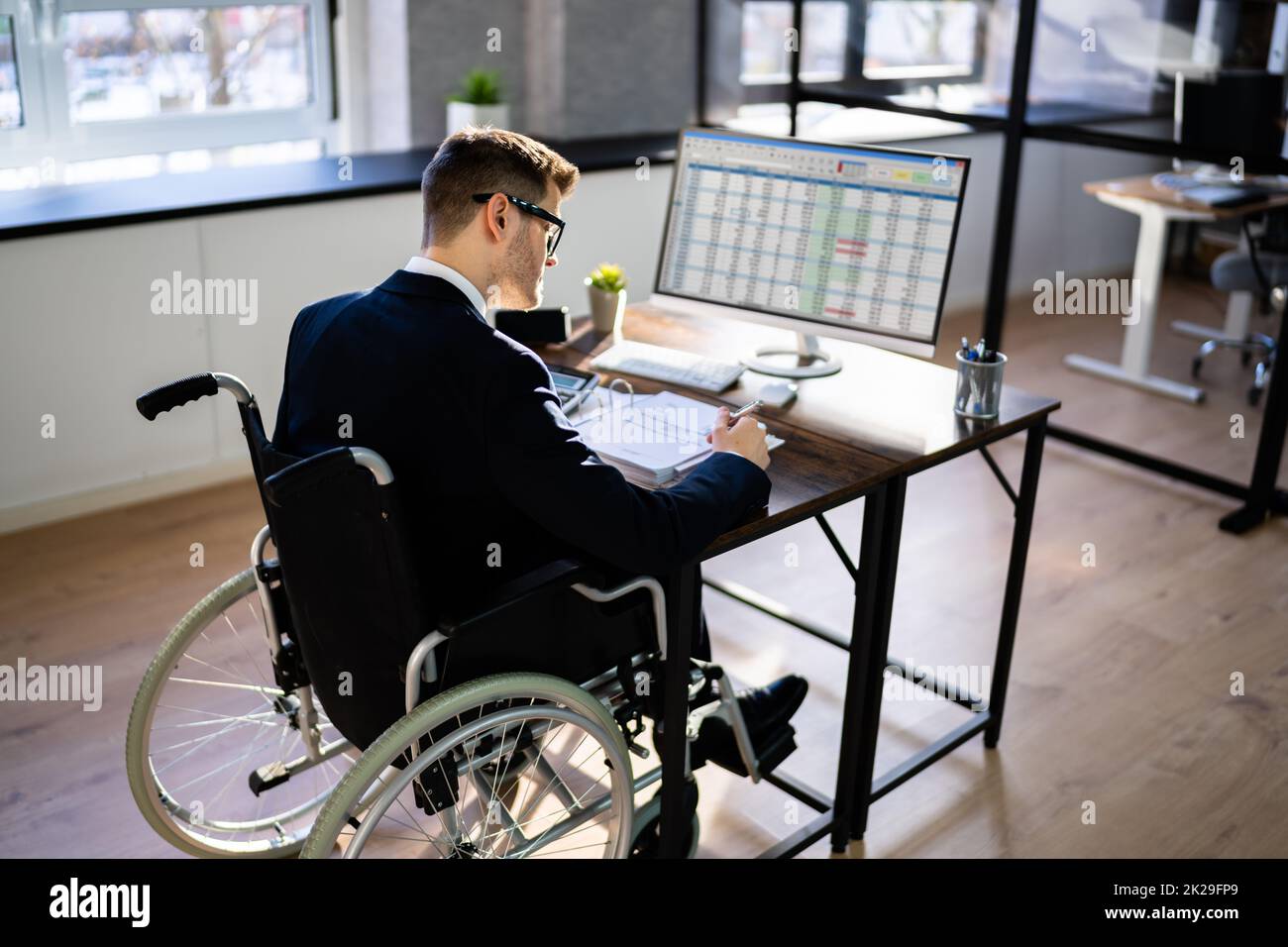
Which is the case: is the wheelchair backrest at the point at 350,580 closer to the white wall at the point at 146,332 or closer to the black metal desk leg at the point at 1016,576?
the black metal desk leg at the point at 1016,576

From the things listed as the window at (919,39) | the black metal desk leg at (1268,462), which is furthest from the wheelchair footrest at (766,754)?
the window at (919,39)

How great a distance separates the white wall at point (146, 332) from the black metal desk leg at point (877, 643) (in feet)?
7.12

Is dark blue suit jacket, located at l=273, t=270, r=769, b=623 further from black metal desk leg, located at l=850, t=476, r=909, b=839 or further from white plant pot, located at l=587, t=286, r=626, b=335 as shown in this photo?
white plant pot, located at l=587, t=286, r=626, b=335

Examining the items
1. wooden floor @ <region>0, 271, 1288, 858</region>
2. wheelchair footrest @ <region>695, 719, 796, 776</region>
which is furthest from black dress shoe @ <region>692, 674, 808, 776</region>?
wooden floor @ <region>0, 271, 1288, 858</region>

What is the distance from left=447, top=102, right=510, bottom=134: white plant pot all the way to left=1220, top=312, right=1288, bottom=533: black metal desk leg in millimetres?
2471

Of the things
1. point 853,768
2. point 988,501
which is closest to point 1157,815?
point 853,768

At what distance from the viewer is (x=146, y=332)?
11.6ft

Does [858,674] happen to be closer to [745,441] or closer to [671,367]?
[745,441]

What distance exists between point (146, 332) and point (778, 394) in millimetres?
1946

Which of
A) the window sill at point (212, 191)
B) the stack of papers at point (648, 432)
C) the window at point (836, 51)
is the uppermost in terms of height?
the window at point (836, 51)

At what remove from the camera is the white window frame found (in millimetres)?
3754

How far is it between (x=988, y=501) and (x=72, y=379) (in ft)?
8.35

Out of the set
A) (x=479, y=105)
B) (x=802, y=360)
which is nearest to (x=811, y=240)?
(x=802, y=360)

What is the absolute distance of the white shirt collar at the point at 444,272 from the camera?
1798 millimetres
